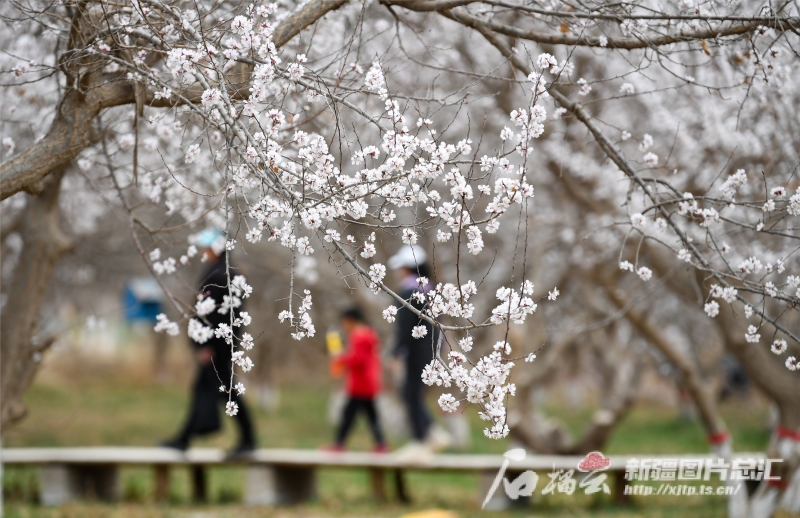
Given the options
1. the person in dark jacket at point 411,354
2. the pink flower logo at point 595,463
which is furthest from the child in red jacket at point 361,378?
the pink flower logo at point 595,463

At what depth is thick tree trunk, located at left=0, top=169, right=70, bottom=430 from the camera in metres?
4.54

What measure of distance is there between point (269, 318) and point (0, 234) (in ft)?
30.4

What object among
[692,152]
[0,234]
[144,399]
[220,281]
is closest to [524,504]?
[220,281]

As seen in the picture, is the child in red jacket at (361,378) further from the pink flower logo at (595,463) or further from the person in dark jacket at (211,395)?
the pink flower logo at (595,463)

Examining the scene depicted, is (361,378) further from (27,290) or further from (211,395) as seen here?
(27,290)

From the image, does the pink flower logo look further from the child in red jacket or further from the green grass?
the child in red jacket

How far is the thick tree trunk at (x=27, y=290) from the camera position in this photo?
4.54m

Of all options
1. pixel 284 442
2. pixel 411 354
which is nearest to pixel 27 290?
pixel 411 354

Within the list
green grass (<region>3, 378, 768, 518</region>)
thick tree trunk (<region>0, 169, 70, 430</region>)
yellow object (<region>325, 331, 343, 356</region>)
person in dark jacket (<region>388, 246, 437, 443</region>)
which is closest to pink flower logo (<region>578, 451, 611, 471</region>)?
green grass (<region>3, 378, 768, 518</region>)

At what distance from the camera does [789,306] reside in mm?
3188

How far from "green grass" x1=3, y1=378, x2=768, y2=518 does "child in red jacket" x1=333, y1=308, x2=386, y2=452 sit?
66 centimetres

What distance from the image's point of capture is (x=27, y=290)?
4.56m

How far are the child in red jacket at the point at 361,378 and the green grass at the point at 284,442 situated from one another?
25.9 inches

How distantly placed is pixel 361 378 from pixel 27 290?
3348 millimetres
